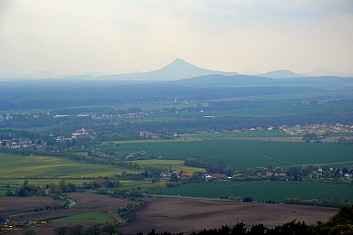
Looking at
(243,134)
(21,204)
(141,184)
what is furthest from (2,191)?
(243,134)

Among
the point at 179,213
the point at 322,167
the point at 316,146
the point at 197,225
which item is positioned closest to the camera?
the point at 197,225

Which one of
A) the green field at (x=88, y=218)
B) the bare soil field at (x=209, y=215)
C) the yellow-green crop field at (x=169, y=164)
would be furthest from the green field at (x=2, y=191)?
the yellow-green crop field at (x=169, y=164)

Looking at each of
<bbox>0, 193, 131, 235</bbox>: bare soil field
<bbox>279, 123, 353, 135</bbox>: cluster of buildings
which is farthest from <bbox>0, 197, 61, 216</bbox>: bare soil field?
<bbox>279, 123, 353, 135</bbox>: cluster of buildings

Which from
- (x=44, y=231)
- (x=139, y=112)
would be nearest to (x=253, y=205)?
(x=44, y=231)

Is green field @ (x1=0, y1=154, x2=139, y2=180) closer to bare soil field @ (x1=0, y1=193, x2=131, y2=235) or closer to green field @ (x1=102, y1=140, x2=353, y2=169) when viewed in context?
green field @ (x1=102, y1=140, x2=353, y2=169)

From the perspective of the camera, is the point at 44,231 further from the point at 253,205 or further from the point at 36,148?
the point at 36,148

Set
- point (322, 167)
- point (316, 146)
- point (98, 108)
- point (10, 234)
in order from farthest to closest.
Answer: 1. point (98, 108)
2. point (316, 146)
3. point (322, 167)
4. point (10, 234)

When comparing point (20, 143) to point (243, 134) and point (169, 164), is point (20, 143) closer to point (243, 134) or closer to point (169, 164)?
point (169, 164)
